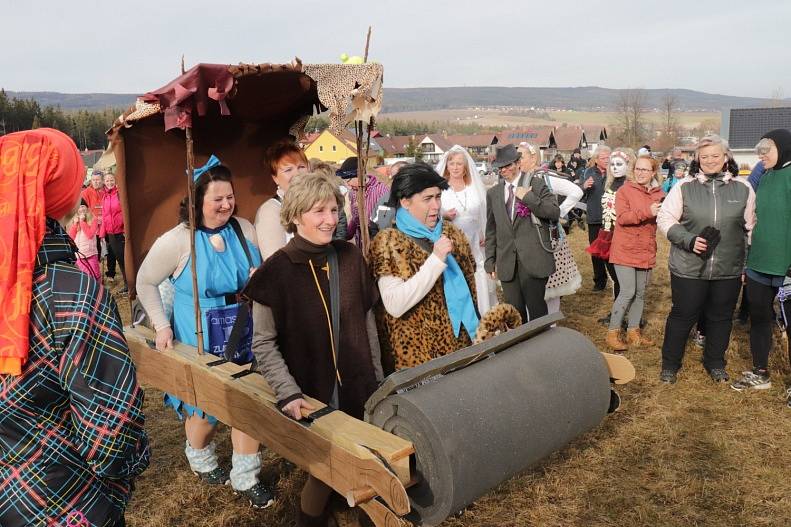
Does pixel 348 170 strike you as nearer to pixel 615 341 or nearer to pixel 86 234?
pixel 615 341

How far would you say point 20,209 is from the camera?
1505mm

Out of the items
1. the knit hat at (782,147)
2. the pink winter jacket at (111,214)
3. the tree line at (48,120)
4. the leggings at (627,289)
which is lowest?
the leggings at (627,289)

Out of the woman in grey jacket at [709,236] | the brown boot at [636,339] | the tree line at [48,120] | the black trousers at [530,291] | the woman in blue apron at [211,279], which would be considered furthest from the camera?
the tree line at [48,120]

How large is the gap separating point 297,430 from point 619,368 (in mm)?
1637

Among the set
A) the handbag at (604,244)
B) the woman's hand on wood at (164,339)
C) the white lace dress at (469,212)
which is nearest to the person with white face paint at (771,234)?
the white lace dress at (469,212)

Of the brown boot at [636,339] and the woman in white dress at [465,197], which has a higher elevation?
the woman in white dress at [465,197]

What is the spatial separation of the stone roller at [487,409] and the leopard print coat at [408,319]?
328mm

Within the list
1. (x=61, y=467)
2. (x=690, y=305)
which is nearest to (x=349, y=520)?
(x=61, y=467)

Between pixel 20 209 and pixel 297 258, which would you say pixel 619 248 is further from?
pixel 20 209

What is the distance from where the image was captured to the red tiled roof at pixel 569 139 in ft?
299

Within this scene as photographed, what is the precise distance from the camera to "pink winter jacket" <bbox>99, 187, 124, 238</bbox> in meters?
9.05

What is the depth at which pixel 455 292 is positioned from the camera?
2973mm

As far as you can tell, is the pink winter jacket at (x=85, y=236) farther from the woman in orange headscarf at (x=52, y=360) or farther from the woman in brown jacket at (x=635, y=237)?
the woman in orange headscarf at (x=52, y=360)

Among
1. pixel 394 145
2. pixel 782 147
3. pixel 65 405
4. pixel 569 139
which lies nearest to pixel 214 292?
pixel 65 405
